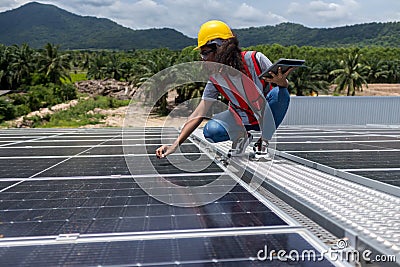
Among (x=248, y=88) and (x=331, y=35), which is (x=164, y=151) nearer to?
(x=248, y=88)

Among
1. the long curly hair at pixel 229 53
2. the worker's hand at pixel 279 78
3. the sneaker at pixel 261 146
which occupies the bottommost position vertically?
the sneaker at pixel 261 146

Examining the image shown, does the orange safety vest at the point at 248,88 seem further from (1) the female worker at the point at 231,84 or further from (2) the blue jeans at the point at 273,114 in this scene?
(2) the blue jeans at the point at 273,114

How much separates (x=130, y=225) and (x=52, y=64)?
196ft

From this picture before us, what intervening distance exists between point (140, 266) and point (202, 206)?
3.77 feet

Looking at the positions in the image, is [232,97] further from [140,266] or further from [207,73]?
[140,266]

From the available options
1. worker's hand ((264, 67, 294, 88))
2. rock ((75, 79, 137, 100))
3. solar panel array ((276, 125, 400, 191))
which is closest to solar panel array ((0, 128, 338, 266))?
worker's hand ((264, 67, 294, 88))

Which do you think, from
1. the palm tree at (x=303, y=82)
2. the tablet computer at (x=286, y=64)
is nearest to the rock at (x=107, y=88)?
the palm tree at (x=303, y=82)

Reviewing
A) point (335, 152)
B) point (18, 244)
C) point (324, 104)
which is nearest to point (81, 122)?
point (324, 104)

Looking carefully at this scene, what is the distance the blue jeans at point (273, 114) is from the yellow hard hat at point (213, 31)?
2.78 feet

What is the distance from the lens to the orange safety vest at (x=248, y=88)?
424 cm

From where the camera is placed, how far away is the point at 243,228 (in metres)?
2.66

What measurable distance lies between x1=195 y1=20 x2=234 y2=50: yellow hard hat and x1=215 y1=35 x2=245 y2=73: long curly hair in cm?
8

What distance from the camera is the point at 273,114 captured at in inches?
177

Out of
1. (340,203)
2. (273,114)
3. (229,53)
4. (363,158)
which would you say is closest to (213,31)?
(229,53)
